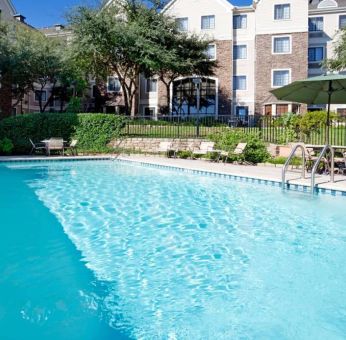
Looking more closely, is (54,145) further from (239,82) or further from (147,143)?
(239,82)

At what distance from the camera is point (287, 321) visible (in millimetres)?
3438

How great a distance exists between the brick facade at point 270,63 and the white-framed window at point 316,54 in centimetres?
475

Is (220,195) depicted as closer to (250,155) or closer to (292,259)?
(292,259)

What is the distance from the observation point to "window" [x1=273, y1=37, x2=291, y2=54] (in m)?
34.7

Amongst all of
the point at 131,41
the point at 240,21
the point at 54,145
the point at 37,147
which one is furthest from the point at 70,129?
the point at 240,21

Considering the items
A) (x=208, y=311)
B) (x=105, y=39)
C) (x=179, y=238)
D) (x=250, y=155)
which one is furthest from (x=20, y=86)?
(x=208, y=311)

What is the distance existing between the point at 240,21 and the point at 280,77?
22.1 ft

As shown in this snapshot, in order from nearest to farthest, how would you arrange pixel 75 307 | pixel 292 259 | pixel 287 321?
1. pixel 287 321
2. pixel 75 307
3. pixel 292 259

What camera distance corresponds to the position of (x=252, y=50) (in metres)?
36.2

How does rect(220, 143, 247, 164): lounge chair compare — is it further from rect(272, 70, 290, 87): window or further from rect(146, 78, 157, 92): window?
rect(146, 78, 157, 92): window

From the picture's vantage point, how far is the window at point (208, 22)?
120 ft

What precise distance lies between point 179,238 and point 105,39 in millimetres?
23214

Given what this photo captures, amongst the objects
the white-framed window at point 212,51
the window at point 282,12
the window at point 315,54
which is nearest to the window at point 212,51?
the white-framed window at point 212,51

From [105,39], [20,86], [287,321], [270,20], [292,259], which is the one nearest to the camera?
[287,321]
